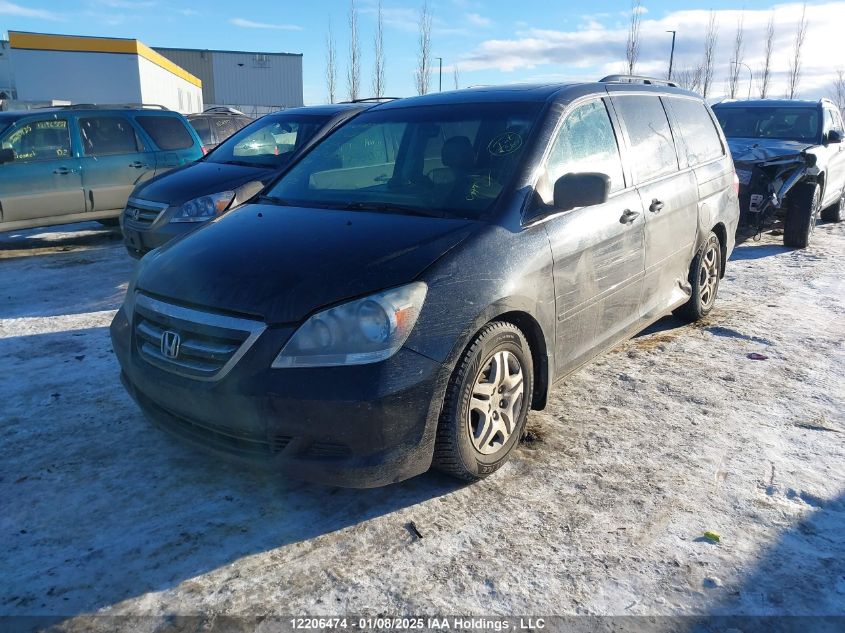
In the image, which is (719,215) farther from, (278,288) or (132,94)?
(132,94)

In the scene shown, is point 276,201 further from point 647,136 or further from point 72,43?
point 72,43

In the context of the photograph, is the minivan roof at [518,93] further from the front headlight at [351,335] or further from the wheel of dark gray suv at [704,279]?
the front headlight at [351,335]

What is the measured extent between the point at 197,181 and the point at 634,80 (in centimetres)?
425

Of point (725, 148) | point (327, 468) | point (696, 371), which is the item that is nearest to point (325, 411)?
point (327, 468)

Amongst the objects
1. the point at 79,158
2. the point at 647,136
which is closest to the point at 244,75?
the point at 79,158

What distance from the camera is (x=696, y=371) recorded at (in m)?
4.69

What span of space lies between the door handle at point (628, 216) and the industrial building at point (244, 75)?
55.2 m

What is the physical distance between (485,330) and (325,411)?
0.82 meters

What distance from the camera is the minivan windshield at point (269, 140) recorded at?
7.40 meters

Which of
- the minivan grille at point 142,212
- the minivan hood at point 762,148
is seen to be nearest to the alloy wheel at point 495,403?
the minivan grille at point 142,212

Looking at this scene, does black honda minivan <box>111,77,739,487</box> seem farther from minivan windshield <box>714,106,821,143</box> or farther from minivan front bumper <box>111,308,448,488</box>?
minivan windshield <box>714,106,821,143</box>

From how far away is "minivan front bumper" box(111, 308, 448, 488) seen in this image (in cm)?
265

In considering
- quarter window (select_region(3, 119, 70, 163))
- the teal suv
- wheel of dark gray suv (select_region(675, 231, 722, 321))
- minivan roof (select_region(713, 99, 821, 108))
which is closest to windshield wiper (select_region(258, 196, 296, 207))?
wheel of dark gray suv (select_region(675, 231, 722, 321))

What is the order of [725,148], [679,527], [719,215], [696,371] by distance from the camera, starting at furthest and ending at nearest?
[725,148], [719,215], [696,371], [679,527]
